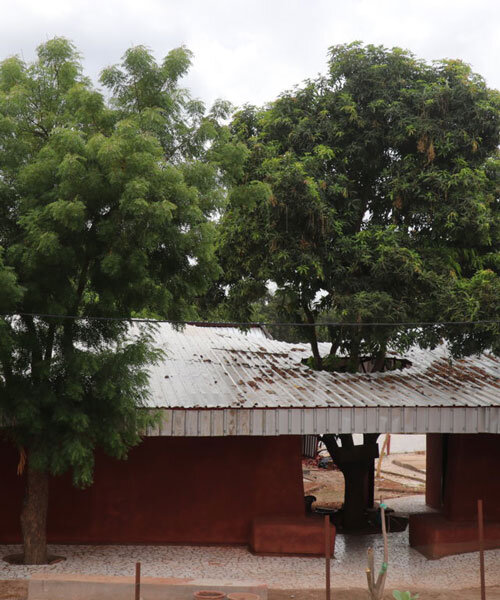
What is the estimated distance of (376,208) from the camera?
1473 cm

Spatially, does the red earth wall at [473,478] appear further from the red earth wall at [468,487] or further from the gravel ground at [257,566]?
the gravel ground at [257,566]

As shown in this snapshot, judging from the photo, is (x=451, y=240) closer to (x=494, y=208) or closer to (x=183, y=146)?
(x=494, y=208)

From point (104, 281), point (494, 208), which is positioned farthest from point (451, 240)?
point (104, 281)

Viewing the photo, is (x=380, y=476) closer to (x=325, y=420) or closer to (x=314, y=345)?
(x=314, y=345)

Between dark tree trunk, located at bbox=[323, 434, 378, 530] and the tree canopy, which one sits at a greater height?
the tree canopy

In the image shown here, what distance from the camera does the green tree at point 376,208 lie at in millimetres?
13148

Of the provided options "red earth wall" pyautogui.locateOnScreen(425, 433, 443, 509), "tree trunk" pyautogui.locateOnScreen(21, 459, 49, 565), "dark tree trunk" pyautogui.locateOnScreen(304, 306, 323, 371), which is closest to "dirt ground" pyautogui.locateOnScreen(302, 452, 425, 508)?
"red earth wall" pyautogui.locateOnScreen(425, 433, 443, 509)

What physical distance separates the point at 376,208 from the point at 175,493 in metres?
7.11

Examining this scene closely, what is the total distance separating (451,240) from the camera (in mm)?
14078

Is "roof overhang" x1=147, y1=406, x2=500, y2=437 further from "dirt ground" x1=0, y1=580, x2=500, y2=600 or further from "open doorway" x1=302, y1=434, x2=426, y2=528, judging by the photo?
"open doorway" x1=302, y1=434, x2=426, y2=528

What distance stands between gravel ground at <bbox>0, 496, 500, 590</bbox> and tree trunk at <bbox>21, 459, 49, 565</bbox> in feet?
0.79

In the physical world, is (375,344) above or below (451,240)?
below

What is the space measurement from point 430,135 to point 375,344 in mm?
4270

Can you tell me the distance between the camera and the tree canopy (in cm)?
1314
